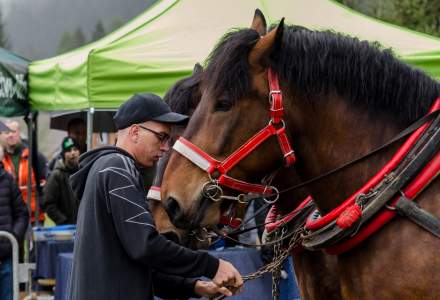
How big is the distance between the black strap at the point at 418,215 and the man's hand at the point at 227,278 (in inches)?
35.5

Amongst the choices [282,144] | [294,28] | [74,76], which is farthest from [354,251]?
[74,76]

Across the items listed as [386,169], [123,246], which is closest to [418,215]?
[386,169]

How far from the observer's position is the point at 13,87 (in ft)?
28.5

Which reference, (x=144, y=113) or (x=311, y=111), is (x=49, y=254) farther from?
(x=311, y=111)

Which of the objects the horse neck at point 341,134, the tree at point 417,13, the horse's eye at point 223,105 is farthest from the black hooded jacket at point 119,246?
the tree at point 417,13

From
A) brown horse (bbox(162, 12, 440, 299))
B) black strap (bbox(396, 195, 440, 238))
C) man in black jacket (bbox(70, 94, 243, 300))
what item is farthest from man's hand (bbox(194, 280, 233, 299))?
black strap (bbox(396, 195, 440, 238))

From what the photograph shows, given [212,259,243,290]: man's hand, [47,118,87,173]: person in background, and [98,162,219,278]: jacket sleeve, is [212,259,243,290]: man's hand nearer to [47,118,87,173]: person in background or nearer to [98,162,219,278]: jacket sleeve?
[98,162,219,278]: jacket sleeve

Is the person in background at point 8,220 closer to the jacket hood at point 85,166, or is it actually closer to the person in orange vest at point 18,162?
the person in orange vest at point 18,162

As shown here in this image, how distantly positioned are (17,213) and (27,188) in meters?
1.91

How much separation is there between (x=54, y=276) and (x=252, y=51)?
5.51 metres

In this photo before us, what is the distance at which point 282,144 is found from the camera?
3258mm

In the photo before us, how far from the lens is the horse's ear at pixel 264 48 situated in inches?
129

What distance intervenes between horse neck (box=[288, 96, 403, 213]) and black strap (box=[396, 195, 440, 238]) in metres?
0.23

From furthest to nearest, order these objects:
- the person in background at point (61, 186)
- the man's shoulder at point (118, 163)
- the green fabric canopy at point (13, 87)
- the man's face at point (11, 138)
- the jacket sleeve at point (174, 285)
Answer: the man's face at point (11, 138)
the person in background at point (61, 186)
the green fabric canopy at point (13, 87)
the jacket sleeve at point (174, 285)
the man's shoulder at point (118, 163)
